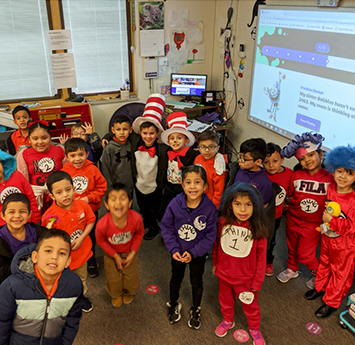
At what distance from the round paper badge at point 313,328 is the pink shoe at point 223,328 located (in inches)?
20.1

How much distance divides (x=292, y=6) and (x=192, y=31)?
156cm

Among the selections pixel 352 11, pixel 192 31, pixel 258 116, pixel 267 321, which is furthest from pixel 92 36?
pixel 267 321

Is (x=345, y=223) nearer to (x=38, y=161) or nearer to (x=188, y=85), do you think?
(x=38, y=161)

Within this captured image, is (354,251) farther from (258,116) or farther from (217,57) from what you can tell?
(217,57)

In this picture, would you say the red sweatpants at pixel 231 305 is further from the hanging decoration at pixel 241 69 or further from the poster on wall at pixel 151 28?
the poster on wall at pixel 151 28

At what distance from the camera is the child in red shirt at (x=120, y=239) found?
2.06m

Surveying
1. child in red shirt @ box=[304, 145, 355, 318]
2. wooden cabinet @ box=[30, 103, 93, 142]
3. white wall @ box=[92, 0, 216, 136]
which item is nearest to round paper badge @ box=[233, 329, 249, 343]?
child in red shirt @ box=[304, 145, 355, 318]

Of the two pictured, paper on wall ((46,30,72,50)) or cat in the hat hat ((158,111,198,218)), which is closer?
cat in the hat hat ((158,111,198,218))

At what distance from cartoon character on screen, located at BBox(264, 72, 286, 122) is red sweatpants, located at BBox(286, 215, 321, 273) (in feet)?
5.09

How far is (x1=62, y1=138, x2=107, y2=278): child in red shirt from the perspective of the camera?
2.50m

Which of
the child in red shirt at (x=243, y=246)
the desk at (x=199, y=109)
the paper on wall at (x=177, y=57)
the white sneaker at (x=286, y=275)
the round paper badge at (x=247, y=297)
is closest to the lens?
the child in red shirt at (x=243, y=246)

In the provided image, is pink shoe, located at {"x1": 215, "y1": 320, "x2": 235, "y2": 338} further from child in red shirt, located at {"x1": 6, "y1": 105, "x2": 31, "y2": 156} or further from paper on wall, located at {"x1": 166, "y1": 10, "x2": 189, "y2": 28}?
paper on wall, located at {"x1": 166, "y1": 10, "x2": 189, "y2": 28}

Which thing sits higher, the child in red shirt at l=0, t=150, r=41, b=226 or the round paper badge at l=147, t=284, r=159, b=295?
the child in red shirt at l=0, t=150, r=41, b=226

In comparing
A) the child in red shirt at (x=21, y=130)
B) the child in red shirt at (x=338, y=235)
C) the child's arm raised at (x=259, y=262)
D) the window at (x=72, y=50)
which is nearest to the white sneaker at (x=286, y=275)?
the child in red shirt at (x=338, y=235)
